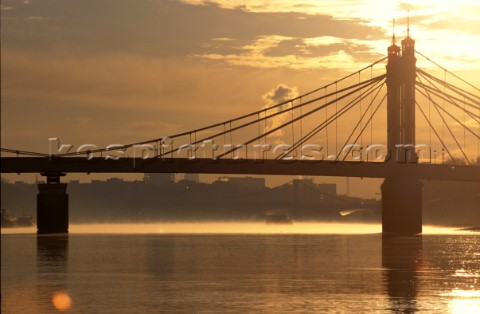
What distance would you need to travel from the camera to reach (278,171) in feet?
343

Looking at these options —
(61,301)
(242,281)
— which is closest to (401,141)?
(242,281)

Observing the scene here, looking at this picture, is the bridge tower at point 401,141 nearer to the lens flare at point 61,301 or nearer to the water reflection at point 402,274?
the water reflection at point 402,274

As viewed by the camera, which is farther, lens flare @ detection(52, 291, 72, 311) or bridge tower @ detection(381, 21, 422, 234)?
bridge tower @ detection(381, 21, 422, 234)

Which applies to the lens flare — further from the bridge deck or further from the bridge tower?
the bridge tower

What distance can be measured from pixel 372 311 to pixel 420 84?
82.8m

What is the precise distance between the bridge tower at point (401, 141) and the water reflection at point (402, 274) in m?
23.9

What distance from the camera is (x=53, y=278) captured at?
164ft

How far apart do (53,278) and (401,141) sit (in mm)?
68273

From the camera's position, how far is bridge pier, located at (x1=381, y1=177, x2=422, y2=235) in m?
113

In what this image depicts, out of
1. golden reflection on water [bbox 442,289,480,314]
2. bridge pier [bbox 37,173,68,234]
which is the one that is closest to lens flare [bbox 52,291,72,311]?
golden reflection on water [bbox 442,289,480,314]

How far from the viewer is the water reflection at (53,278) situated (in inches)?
1505

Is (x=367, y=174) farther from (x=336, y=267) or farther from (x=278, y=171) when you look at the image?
(x=336, y=267)

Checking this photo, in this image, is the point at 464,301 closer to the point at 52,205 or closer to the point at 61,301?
Answer: the point at 61,301

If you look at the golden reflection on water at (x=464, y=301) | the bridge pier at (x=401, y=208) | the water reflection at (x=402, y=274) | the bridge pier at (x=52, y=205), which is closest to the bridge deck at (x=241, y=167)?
the bridge pier at (x=401, y=208)
